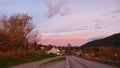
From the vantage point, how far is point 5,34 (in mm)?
67750

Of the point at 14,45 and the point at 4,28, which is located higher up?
the point at 4,28

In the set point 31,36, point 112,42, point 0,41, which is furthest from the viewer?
point 112,42

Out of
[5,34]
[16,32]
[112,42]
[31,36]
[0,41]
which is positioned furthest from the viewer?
[112,42]

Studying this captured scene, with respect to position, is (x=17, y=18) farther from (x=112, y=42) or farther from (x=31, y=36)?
(x=112, y=42)

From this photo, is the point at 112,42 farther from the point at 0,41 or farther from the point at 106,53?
the point at 0,41

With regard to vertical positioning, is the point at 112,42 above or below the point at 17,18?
below

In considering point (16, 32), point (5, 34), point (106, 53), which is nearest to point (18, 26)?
point (16, 32)

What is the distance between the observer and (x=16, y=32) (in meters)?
72.2

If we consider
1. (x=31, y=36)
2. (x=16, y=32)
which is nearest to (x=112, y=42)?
(x=31, y=36)

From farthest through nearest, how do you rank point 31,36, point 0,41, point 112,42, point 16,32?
point 112,42, point 31,36, point 16,32, point 0,41

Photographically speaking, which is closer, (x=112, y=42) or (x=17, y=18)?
(x=17, y=18)

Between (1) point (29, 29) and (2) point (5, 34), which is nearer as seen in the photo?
(2) point (5, 34)

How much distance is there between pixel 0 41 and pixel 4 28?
9.62 m

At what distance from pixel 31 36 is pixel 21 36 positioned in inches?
205
